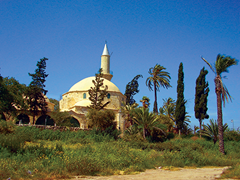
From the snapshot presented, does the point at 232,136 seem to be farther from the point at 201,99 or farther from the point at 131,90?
the point at 131,90

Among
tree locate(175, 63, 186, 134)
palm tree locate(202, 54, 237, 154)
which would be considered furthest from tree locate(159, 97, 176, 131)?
palm tree locate(202, 54, 237, 154)

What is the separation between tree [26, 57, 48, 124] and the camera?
3045cm

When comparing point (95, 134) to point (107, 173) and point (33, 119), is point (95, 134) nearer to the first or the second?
point (33, 119)

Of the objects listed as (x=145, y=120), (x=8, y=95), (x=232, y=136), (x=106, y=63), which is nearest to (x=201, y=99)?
(x=232, y=136)

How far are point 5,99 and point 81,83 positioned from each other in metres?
21.4

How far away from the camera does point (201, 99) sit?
3250 centimetres

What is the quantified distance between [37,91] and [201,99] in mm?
21160

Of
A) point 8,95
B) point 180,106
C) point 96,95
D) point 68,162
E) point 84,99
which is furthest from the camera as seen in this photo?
point 84,99

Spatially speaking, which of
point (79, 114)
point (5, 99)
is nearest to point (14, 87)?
point (5, 99)

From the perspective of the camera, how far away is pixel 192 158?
15203 mm

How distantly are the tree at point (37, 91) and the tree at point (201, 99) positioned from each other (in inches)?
791

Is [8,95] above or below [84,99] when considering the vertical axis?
below

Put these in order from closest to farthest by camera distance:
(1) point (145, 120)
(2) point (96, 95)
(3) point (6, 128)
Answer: (3) point (6, 128) → (1) point (145, 120) → (2) point (96, 95)

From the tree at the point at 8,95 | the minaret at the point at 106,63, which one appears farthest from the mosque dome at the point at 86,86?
the tree at the point at 8,95
